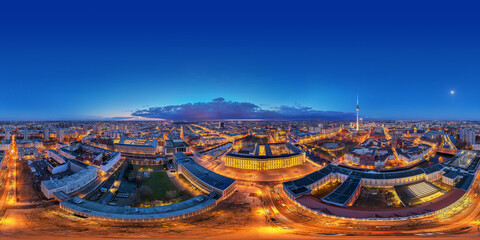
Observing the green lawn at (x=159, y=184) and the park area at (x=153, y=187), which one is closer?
the park area at (x=153, y=187)

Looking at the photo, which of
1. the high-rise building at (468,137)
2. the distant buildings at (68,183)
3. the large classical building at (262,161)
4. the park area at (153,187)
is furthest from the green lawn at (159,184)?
the high-rise building at (468,137)

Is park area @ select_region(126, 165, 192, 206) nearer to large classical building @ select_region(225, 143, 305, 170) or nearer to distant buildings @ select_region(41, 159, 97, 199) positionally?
distant buildings @ select_region(41, 159, 97, 199)

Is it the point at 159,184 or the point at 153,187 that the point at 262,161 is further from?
the point at 153,187

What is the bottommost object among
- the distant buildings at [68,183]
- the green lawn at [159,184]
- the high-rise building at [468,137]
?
the green lawn at [159,184]

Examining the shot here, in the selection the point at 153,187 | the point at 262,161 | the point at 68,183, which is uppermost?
the point at 262,161

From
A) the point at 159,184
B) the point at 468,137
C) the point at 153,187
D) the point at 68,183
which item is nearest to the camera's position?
the point at 68,183

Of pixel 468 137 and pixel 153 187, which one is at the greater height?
pixel 468 137

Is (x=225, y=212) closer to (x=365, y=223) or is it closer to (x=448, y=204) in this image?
(x=365, y=223)

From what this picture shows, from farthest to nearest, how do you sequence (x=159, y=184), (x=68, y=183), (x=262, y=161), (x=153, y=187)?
(x=262, y=161) → (x=159, y=184) → (x=153, y=187) → (x=68, y=183)

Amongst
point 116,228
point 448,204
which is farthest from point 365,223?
point 116,228

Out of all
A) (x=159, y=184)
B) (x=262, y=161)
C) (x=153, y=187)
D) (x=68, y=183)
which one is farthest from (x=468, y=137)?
(x=68, y=183)

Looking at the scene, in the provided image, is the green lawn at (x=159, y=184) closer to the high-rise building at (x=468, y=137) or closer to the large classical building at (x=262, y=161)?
the large classical building at (x=262, y=161)
